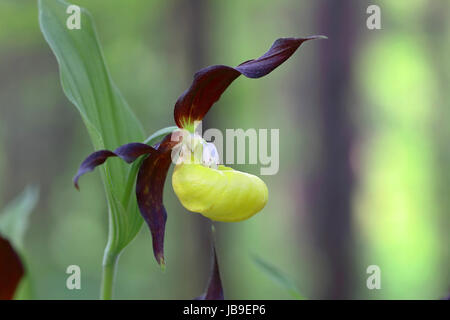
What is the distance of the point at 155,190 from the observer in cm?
96

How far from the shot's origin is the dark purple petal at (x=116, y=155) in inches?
30.8

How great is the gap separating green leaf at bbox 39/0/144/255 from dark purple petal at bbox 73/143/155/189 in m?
0.03

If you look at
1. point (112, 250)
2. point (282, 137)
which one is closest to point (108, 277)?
point (112, 250)

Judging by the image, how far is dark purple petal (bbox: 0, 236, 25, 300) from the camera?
77cm

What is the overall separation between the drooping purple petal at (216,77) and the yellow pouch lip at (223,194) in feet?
0.47

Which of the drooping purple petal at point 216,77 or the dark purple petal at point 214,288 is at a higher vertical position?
the drooping purple petal at point 216,77

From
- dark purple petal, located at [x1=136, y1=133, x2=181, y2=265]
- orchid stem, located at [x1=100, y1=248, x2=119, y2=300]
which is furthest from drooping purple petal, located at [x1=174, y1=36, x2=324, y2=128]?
orchid stem, located at [x1=100, y1=248, x2=119, y2=300]

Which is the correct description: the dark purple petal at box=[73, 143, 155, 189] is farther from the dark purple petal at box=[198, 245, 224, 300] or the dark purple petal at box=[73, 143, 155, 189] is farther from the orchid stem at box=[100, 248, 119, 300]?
the dark purple petal at box=[198, 245, 224, 300]

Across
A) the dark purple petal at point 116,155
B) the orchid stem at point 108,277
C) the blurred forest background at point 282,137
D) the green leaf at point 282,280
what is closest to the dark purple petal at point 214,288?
the green leaf at point 282,280

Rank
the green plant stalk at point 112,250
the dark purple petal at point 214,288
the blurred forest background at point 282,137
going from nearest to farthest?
the green plant stalk at point 112,250 < the dark purple petal at point 214,288 < the blurred forest background at point 282,137

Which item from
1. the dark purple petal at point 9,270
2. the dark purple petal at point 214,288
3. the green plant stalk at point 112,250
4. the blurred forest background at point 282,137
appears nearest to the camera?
the dark purple petal at point 9,270

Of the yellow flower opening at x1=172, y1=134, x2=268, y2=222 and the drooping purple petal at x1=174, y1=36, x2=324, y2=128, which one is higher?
the drooping purple petal at x1=174, y1=36, x2=324, y2=128

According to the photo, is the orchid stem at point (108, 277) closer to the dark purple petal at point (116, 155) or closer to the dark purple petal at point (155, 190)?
the dark purple petal at point (155, 190)
